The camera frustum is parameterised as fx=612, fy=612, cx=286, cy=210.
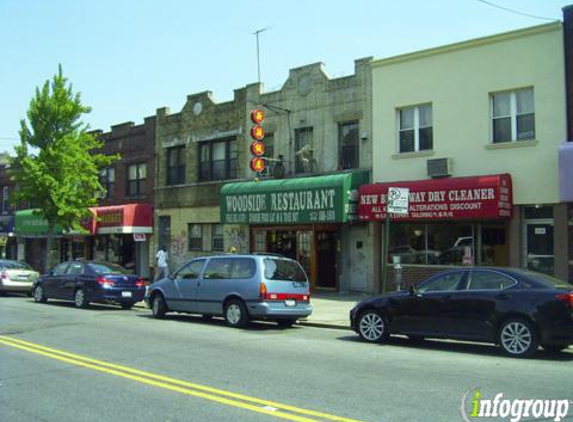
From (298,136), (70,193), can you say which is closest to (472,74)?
(298,136)

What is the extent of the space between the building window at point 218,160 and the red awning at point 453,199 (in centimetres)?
784

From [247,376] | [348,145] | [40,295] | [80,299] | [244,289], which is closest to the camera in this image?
[247,376]

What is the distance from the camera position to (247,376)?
329 inches

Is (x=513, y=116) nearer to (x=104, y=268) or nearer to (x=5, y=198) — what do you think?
(x=104, y=268)

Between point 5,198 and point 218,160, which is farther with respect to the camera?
point 5,198

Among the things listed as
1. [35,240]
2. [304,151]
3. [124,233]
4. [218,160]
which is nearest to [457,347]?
[304,151]

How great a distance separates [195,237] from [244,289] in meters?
A: 13.4

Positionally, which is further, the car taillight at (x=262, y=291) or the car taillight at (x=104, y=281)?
the car taillight at (x=104, y=281)

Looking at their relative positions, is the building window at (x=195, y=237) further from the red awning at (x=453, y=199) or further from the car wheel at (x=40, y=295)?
the red awning at (x=453, y=199)

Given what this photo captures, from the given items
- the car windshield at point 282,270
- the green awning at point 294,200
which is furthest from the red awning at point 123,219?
the car windshield at point 282,270

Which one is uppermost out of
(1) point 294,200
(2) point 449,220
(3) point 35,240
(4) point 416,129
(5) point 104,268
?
(4) point 416,129

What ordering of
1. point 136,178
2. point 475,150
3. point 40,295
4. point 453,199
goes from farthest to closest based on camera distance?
point 136,178 < point 40,295 < point 475,150 < point 453,199

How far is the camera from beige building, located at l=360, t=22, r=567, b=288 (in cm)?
1680

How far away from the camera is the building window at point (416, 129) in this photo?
63.7 ft
